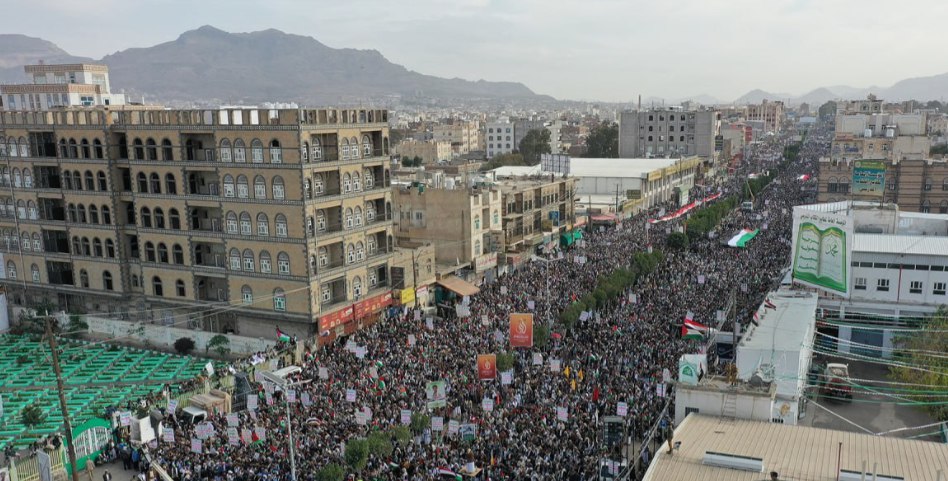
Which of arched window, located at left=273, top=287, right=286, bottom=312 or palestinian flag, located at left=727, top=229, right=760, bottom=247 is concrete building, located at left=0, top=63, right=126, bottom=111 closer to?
arched window, located at left=273, top=287, right=286, bottom=312

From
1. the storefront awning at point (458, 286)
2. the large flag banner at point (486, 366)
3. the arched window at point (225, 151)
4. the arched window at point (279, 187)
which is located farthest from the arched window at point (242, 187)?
the large flag banner at point (486, 366)

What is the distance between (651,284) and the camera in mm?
44406

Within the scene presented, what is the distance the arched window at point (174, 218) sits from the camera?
41156 mm

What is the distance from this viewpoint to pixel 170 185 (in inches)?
1618

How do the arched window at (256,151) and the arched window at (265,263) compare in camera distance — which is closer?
the arched window at (256,151)

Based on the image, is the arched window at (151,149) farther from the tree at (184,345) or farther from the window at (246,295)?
the tree at (184,345)

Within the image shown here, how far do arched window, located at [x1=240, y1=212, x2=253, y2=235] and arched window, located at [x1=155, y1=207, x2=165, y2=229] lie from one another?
5654 mm

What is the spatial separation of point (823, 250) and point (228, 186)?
103 ft

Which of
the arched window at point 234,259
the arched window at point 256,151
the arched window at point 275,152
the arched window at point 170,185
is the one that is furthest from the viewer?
the arched window at point 170,185

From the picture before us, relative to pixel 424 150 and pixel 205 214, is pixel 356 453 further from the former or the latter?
pixel 424 150

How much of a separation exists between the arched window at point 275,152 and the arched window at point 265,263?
4.92m

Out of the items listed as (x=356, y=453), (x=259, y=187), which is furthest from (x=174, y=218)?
(x=356, y=453)

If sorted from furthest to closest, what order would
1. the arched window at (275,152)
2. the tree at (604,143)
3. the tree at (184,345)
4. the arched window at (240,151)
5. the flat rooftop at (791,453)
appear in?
the tree at (604,143)
the tree at (184,345)
the arched window at (240,151)
the arched window at (275,152)
the flat rooftop at (791,453)

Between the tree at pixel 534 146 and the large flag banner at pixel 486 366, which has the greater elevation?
the tree at pixel 534 146
